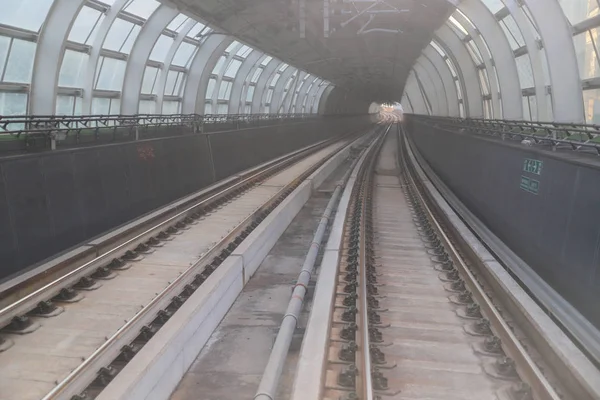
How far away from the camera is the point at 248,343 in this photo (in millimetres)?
6258

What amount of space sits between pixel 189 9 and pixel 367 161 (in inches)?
590

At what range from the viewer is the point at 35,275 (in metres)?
6.79

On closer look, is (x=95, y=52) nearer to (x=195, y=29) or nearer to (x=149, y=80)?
(x=149, y=80)

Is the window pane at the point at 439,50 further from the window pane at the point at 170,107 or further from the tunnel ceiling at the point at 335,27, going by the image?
the window pane at the point at 170,107

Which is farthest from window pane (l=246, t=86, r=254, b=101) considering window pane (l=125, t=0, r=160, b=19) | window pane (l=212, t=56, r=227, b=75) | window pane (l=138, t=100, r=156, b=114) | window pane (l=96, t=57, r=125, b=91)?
window pane (l=125, t=0, r=160, b=19)

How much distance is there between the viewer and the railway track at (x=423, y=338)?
4705 mm

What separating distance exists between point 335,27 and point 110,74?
8332mm

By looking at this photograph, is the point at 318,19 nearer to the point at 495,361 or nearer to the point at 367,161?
the point at 367,161

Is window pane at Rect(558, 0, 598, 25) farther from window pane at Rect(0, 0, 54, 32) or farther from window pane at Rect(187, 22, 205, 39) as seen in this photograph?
window pane at Rect(187, 22, 205, 39)

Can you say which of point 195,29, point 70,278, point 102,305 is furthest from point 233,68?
point 102,305

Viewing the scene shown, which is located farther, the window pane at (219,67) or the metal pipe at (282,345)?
the window pane at (219,67)

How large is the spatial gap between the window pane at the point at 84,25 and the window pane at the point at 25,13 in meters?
1.60

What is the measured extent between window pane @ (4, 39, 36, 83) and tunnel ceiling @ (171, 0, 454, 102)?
4279mm

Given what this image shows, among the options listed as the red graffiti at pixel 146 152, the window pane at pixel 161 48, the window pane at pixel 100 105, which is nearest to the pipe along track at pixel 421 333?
the red graffiti at pixel 146 152
